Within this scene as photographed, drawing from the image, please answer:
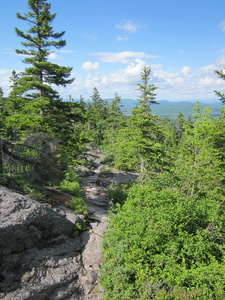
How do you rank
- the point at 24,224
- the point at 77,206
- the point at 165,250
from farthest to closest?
the point at 77,206 → the point at 24,224 → the point at 165,250

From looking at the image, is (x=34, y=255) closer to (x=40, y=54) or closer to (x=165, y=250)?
(x=165, y=250)

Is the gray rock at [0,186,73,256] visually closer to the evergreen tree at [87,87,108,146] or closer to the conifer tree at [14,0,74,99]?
the conifer tree at [14,0,74,99]

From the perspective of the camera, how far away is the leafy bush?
626 cm

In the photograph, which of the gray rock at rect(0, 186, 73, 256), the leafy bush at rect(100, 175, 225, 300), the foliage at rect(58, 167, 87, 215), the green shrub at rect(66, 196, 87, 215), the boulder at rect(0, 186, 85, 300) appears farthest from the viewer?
the foliage at rect(58, 167, 87, 215)

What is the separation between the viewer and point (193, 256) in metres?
7.20

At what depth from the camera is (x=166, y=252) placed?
289 inches

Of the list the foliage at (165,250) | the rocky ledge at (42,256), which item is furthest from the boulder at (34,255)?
the foliage at (165,250)

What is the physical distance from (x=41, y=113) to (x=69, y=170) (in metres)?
5.32

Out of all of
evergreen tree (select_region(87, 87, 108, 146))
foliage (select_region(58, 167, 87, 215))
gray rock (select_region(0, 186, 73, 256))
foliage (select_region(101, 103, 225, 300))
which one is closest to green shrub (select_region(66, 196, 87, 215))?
foliage (select_region(58, 167, 87, 215))

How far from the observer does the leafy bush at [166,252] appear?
6.26 metres

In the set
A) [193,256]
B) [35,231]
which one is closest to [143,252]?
[193,256]

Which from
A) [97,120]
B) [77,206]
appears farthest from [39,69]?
[97,120]

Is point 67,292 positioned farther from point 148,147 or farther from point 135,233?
point 148,147

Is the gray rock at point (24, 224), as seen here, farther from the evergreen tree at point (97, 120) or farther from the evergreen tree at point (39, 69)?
the evergreen tree at point (97, 120)
